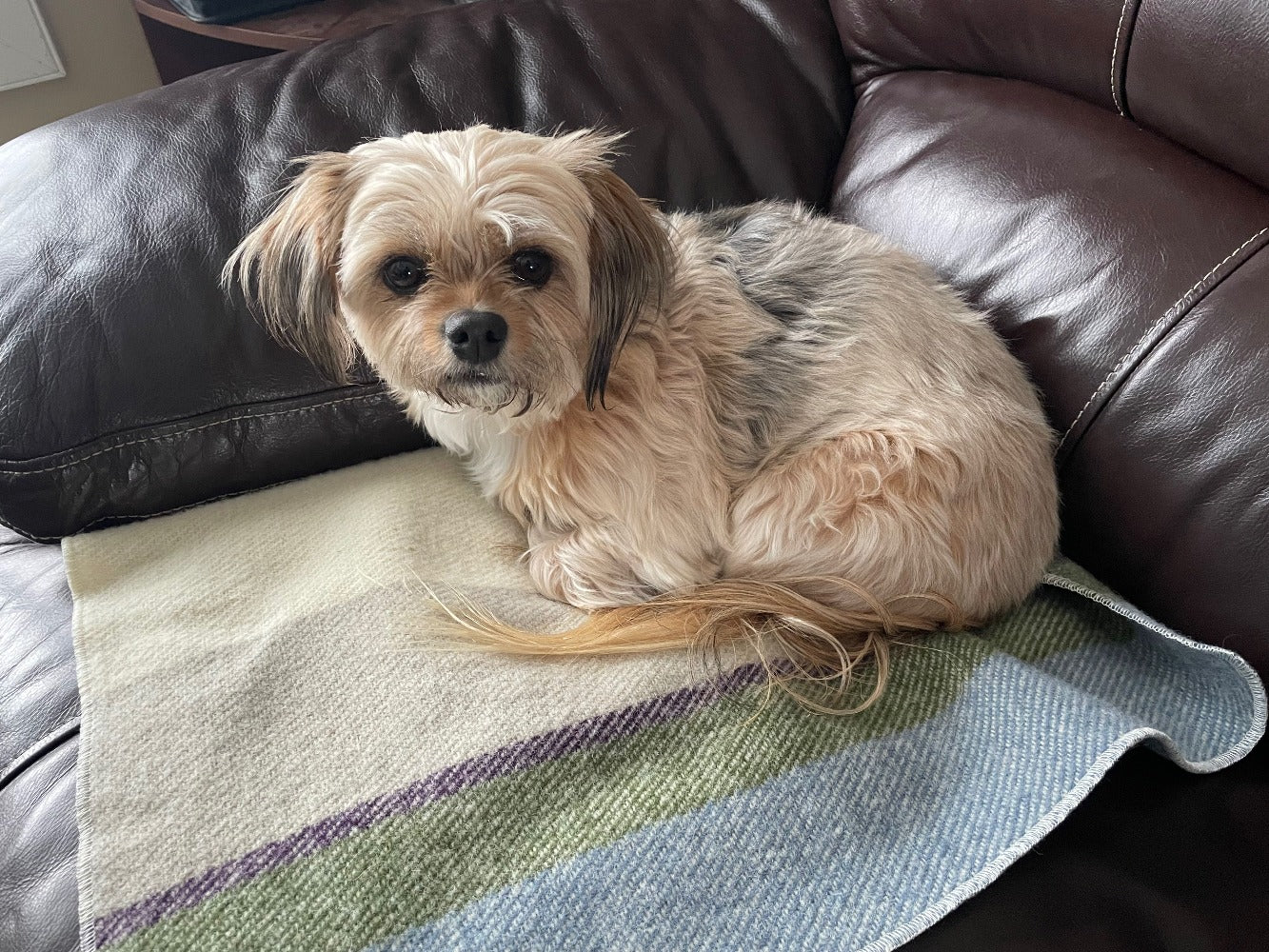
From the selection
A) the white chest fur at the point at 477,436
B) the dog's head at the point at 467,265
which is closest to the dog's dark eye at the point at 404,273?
the dog's head at the point at 467,265

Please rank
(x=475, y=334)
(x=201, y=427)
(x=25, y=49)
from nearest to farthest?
(x=475, y=334) → (x=201, y=427) → (x=25, y=49)

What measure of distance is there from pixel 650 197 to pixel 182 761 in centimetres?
97

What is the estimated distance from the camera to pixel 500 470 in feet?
3.84

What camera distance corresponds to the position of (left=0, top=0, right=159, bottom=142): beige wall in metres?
2.14

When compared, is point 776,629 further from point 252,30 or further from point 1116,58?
point 252,30

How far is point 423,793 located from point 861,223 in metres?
0.99

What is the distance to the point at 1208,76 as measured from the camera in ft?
3.13

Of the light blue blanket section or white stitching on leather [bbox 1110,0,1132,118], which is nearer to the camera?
the light blue blanket section

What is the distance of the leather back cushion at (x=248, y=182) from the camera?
111 cm

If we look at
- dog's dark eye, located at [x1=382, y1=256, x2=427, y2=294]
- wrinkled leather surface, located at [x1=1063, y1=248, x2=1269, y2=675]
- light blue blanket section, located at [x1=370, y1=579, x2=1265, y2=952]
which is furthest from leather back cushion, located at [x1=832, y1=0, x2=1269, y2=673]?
dog's dark eye, located at [x1=382, y1=256, x2=427, y2=294]

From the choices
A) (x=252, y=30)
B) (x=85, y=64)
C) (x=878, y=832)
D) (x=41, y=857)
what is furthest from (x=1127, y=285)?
(x=85, y=64)

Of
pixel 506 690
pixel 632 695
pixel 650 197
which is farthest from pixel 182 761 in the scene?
pixel 650 197

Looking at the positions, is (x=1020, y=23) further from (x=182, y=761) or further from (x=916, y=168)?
(x=182, y=761)

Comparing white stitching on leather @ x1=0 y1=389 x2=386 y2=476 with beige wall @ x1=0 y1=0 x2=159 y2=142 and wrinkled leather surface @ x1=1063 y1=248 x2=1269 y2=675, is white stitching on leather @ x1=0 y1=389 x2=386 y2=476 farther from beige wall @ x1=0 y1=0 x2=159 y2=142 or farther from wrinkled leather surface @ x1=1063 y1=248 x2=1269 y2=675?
beige wall @ x1=0 y1=0 x2=159 y2=142
